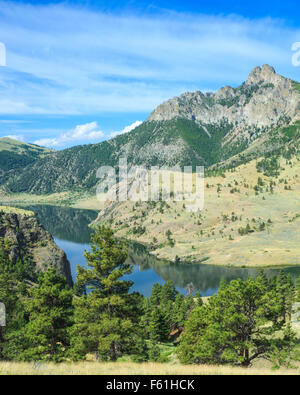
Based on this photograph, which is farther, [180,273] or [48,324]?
[180,273]

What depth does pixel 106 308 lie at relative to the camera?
28.7m

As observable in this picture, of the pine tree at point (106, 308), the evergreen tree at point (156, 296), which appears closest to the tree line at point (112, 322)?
the pine tree at point (106, 308)

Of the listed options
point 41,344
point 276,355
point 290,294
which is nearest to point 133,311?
point 41,344

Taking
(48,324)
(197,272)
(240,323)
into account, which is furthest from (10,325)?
(197,272)

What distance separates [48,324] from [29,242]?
2798 inches

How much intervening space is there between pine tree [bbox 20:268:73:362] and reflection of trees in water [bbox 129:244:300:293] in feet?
282

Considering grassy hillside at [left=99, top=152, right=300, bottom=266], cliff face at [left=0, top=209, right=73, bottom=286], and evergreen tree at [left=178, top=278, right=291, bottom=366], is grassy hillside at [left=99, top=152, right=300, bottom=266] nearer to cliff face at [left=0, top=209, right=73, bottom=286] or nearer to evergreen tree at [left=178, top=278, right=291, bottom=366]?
cliff face at [left=0, top=209, right=73, bottom=286]

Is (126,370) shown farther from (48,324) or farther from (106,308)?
(48,324)

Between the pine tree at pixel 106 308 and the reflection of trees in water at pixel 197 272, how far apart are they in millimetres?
86464

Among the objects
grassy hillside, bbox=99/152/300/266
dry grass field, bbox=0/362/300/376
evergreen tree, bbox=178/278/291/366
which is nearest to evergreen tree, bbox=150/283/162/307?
evergreen tree, bbox=178/278/291/366

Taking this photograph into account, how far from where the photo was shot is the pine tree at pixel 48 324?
93.9 ft

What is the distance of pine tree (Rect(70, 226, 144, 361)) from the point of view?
27.0 m

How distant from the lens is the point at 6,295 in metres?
32.8
